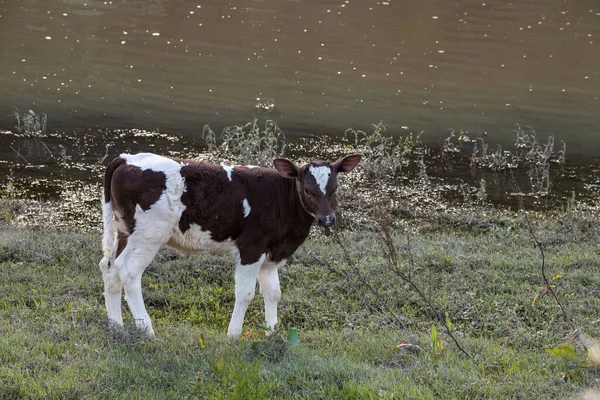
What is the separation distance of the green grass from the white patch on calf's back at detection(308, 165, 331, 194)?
124 centimetres

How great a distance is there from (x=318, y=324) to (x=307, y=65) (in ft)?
45.0

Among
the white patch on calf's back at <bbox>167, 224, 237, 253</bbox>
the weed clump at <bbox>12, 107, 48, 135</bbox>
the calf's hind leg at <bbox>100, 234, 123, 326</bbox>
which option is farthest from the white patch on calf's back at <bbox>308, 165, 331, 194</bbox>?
the weed clump at <bbox>12, 107, 48, 135</bbox>

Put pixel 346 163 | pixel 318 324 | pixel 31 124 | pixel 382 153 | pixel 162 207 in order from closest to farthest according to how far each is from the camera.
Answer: pixel 162 207
pixel 346 163
pixel 318 324
pixel 382 153
pixel 31 124

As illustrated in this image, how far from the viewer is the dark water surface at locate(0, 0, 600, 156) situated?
55.0 ft

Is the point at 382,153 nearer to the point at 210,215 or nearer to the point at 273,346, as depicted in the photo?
the point at 210,215

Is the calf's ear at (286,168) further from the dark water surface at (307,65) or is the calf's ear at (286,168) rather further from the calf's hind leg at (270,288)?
the dark water surface at (307,65)

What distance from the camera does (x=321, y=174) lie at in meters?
7.25

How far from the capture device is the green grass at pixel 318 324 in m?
5.72

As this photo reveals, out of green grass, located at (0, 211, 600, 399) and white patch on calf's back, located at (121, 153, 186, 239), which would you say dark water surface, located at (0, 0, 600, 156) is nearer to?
green grass, located at (0, 211, 600, 399)

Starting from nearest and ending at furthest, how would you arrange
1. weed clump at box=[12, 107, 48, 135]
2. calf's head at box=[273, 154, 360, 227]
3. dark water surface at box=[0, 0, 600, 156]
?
calf's head at box=[273, 154, 360, 227] → weed clump at box=[12, 107, 48, 135] → dark water surface at box=[0, 0, 600, 156]

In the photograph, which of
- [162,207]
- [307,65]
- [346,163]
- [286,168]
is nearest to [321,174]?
[286,168]

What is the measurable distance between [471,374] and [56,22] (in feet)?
66.9

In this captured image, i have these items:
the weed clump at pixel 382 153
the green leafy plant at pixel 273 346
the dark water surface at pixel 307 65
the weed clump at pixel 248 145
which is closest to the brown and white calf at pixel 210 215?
the green leafy plant at pixel 273 346

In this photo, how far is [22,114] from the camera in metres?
15.6
